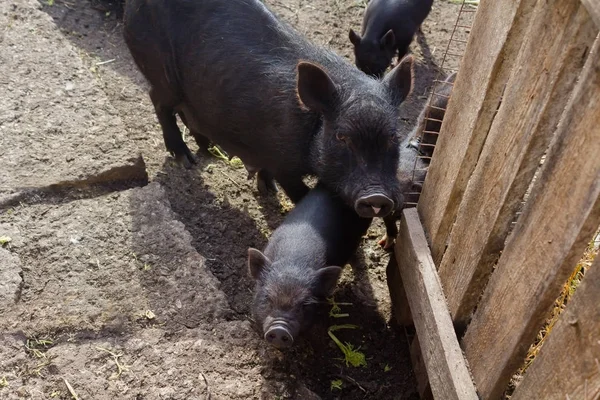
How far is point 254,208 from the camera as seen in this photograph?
15.1 ft

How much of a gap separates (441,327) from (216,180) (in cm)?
236

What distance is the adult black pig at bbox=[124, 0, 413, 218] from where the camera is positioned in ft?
12.2

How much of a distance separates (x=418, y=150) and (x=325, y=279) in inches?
48.4

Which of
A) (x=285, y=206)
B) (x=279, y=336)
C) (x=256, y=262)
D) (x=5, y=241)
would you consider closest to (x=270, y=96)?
(x=285, y=206)

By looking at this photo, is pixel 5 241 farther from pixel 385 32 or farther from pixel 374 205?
pixel 385 32

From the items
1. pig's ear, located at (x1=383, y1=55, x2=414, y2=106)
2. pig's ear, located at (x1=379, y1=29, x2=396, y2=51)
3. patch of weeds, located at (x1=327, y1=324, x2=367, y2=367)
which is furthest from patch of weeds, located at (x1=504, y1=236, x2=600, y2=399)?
pig's ear, located at (x1=379, y1=29, x2=396, y2=51)

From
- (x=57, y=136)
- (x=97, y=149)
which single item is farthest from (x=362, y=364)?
(x=57, y=136)

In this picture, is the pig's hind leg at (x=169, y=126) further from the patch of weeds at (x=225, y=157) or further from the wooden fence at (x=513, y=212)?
the wooden fence at (x=513, y=212)

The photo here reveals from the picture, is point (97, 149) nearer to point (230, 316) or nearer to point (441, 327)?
point (230, 316)

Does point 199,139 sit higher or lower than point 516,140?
lower

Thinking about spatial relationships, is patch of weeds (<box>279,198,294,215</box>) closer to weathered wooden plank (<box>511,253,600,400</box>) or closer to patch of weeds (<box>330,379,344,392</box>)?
patch of weeds (<box>330,379,344,392</box>)

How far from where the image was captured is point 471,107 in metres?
2.76

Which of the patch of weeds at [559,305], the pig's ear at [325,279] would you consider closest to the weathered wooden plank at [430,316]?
the pig's ear at [325,279]

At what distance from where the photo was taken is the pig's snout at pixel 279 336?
3.21 m
